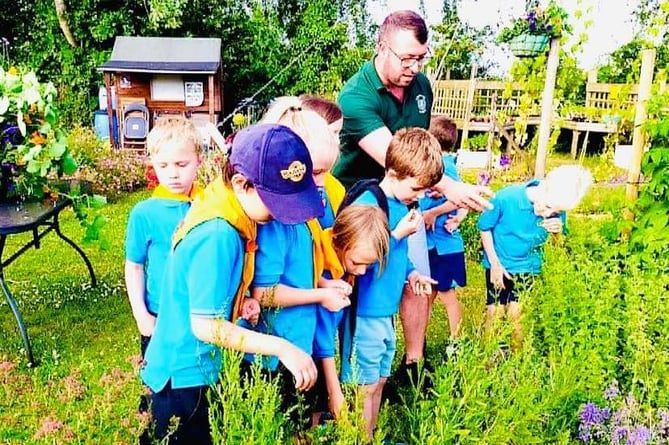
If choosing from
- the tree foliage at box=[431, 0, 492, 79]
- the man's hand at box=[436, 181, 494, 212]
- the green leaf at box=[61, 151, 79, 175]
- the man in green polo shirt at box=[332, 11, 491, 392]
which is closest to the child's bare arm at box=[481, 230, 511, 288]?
the man in green polo shirt at box=[332, 11, 491, 392]

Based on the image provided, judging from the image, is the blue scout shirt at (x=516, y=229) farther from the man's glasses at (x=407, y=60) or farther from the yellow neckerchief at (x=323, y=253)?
the yellow neckerchief at (x=323, y=253)

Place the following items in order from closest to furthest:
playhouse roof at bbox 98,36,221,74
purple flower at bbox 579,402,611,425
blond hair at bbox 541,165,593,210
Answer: purple flower at bbox 579,402,611,425 < blond hair at bbox 541,165,593,210 < playhouse roof at bbox 98,36,221,74

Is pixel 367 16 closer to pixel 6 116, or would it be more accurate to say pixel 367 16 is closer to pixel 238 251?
pixel 6 116

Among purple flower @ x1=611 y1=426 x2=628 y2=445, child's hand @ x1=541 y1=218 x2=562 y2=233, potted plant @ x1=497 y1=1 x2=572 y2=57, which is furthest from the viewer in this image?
potted plant @ x1=497 y1=1 x2=572 y2=57

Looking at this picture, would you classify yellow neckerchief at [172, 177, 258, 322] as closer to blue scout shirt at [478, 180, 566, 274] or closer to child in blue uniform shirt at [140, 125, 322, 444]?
child in blue uniform shirt at [140, 125, 322, 444]

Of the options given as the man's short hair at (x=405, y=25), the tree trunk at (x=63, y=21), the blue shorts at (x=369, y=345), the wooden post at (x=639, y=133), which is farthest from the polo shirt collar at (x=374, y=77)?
the tree trunk at (x=63, y=21)

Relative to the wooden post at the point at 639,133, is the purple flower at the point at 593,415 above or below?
below

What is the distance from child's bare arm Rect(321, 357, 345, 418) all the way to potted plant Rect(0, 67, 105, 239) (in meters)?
2.50

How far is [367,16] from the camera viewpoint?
1695 centimetres

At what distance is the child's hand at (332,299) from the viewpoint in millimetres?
2268

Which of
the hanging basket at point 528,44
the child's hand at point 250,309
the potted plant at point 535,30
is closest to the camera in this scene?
the child's hand at point 250,309

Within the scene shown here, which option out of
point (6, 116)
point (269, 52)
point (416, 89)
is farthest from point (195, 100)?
point (416, 89)

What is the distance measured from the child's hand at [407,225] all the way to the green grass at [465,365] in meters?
0.42

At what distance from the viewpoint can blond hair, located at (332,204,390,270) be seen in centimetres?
248
